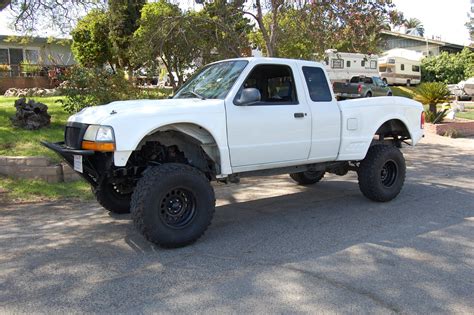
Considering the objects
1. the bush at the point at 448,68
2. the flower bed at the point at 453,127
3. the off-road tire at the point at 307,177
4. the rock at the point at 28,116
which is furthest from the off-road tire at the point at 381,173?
the bush at the point at 448,68

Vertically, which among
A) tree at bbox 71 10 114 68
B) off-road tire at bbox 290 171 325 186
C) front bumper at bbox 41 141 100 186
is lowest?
off-road tire at bbox 290 171 325 186

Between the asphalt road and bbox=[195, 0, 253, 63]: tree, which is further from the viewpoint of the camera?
bbox=[195, 0, 253, 63]: tree

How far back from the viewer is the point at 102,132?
15.7 feet

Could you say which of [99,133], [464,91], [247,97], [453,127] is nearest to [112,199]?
[99,133]

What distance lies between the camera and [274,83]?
6.34 meters

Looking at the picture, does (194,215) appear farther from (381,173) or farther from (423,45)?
(423,45)

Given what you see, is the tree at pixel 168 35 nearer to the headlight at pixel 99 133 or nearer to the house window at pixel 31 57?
the headlight at pixel 99 133

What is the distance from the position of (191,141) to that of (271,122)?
99cm

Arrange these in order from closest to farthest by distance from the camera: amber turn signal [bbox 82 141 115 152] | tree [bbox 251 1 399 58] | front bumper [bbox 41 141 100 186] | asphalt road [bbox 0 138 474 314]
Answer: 1. asphalt road [bbox 0 138 474 314]
2. amber turn signal [bbox 82 141 115 152]
3. front bumper [bbox 41 141 100 186]
4. tree [bbox 251 1 399 58]

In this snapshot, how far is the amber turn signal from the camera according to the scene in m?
4.70

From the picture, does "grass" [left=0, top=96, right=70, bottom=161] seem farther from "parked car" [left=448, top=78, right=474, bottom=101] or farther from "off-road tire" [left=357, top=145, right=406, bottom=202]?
"parked car" [left=448, top=78, right=474, bottom=101]

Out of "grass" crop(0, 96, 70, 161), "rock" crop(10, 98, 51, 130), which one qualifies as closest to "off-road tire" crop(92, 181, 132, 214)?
"grass" crop(0, 96, 70, 161)

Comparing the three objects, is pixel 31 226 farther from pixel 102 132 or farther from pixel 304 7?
pixel 304 7

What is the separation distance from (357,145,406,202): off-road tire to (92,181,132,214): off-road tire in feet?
11.0
